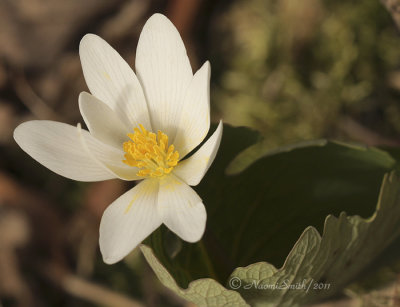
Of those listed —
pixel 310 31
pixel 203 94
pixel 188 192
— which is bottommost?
pixel 188 192

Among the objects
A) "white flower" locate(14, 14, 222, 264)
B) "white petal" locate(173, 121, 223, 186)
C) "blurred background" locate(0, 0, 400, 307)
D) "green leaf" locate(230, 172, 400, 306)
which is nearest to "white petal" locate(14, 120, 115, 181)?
"white flower" locate(14, 14, 222, 264)

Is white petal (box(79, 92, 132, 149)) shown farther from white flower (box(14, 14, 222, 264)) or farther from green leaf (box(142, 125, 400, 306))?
green leaf (box(142, 125, 400, 306))

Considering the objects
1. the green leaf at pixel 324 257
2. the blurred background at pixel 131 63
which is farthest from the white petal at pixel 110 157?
the blurred background at pixel 131 63

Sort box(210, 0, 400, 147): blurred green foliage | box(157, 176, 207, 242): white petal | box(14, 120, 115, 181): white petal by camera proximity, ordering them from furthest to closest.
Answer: box(210, 0, 400, 147): blurred green foliage → box(14, 120, 115, 181): white petal → box(157, 176, 207, 242): white petal

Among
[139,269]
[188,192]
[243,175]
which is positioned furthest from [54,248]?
[188,192]

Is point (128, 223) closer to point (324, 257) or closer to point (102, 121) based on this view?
point (102, 121)

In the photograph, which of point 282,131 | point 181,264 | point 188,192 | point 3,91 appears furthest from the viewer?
point 3,91

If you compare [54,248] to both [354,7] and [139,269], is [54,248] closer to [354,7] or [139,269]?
[139,269]
